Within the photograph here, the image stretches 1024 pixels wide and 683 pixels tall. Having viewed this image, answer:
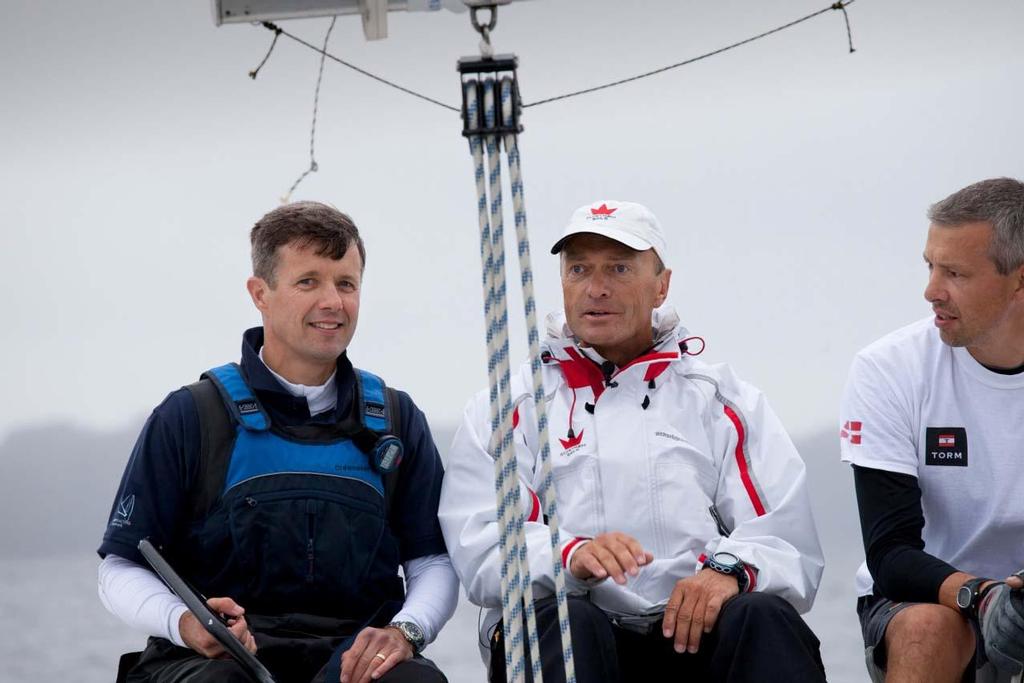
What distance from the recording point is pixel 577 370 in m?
2.33

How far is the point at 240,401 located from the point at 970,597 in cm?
123

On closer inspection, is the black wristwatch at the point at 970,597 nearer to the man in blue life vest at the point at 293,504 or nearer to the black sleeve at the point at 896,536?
the black sleeve at the point at 896,536

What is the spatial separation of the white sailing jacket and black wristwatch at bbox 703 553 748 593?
0.07 ft

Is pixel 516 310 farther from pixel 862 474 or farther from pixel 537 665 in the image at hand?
pixel 537 665

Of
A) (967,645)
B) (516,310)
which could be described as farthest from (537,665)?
(516,310)

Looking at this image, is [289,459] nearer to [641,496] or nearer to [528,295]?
[641,496]

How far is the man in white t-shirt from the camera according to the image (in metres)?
2.22

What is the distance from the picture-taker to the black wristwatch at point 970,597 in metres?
2.04

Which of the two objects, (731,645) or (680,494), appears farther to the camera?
(680,494)

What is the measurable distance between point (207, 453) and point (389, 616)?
42 cm

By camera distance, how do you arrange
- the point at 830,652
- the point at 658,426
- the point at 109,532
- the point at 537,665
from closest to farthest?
1. the point at 537,665
2. the point at 109,532
3. the point at 658,426
4. the point at 830,652

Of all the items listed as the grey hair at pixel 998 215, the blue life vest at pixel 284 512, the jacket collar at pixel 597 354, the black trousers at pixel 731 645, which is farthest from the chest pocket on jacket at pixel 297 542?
the grey hair at pixel 998 215

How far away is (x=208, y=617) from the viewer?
1.93 m

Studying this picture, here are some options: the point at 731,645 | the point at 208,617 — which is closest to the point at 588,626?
the point at 731,645
